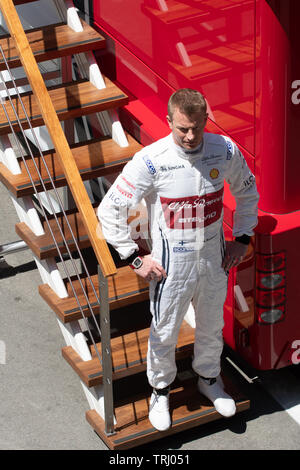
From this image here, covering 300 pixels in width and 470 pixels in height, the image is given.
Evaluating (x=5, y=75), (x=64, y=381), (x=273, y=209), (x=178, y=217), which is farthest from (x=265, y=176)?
(x=5, y=75)

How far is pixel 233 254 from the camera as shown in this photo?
443 centimetres

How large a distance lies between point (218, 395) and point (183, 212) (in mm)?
1175

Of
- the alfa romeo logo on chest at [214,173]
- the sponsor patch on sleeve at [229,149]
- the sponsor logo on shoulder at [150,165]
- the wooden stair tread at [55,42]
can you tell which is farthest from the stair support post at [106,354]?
the wooden stair tread at [55,42]

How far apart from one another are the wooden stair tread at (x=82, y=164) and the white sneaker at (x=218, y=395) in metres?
1.36

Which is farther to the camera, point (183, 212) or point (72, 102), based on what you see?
point (72, 102)

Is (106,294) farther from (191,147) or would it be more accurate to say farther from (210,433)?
(210,433)

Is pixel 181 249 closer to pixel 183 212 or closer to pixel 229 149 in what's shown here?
pixel 183 212

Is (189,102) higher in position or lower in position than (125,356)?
higher

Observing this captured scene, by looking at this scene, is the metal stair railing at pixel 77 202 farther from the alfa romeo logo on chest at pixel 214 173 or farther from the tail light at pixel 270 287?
the tail light at pixel 270 287

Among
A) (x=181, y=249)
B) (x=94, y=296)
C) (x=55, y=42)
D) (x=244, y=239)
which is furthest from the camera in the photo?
(x=55, y=42)

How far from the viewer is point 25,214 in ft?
17.0

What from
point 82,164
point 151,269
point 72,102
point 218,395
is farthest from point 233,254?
point 72,102

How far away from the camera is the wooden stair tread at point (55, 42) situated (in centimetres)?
555

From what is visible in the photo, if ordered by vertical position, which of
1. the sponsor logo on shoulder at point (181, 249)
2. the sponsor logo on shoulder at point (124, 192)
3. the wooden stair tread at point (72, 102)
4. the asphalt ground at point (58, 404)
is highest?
the sponsor logo on shoulder at point (124, 192)
